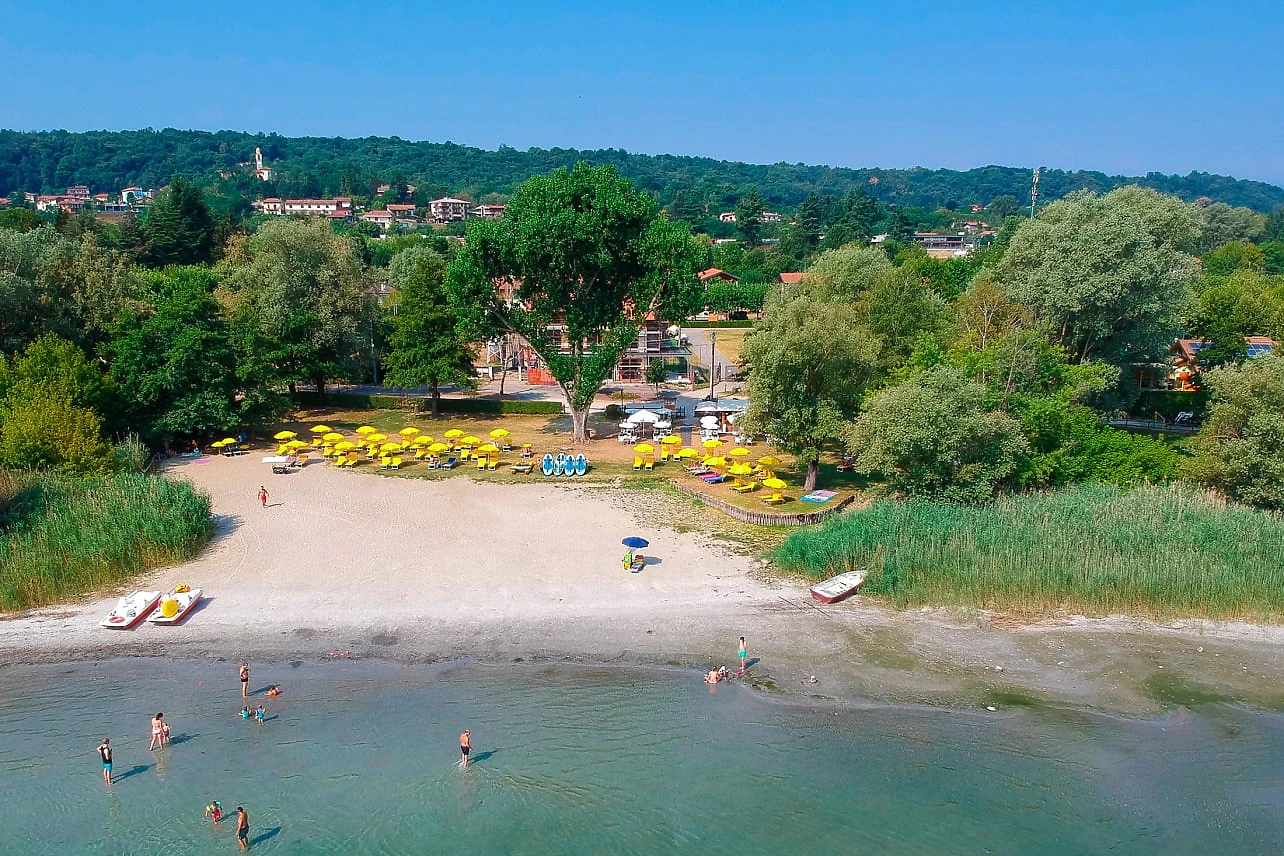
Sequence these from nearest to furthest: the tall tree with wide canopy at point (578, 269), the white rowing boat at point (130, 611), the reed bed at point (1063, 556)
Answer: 1. the white rowing boat at point (130, 611)
2. the reed bed at point (1063, 556)
3. the tall tree with wide canopy at point (578, 269)

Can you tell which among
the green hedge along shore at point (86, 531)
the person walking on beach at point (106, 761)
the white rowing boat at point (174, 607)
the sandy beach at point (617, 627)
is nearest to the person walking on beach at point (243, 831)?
the person walking on beach at point (106, 761)

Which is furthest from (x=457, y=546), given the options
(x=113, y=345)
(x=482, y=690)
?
(x=113, y=345)

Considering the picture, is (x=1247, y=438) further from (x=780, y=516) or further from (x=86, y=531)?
(x=86, y=531)

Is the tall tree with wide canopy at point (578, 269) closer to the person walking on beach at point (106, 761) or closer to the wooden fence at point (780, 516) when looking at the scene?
the wooden fence at point (780, 516)

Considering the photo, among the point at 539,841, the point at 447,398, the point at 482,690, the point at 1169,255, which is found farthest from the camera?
the point at 447,398

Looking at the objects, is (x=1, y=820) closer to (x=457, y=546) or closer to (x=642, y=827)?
(x=642, y=827)
